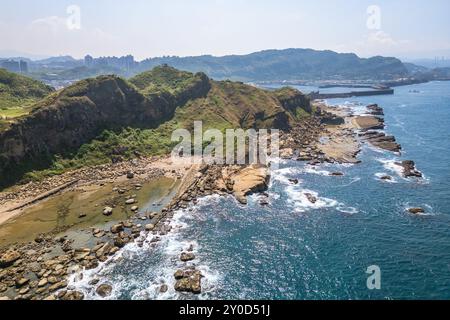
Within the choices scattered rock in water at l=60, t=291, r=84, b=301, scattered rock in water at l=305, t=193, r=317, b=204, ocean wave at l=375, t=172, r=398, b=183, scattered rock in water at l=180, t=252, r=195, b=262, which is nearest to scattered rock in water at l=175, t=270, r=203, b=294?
scattered rock in water at l=180, t=252, r=195, b=262

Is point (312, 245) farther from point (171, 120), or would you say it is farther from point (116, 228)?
point (171, 120)

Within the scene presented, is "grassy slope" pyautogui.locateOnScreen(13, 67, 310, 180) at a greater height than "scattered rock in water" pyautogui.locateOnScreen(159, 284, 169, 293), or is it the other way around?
"grassy slope" pyautogui.locateOnScreen(13, 67, 310, 180)

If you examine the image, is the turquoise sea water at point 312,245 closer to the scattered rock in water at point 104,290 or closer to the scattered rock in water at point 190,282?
the scattered rock in water at point 104,290

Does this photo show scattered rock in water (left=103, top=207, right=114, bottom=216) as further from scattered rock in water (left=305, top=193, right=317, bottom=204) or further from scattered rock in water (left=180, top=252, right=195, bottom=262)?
scattered rock in water (left=305, top=193, right=317, bottom=204)

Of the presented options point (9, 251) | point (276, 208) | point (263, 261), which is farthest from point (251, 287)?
point (9, 251)

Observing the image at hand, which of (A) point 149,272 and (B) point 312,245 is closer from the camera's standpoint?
(A) point 149,272

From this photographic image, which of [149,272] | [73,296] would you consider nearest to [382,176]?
[149,272]
